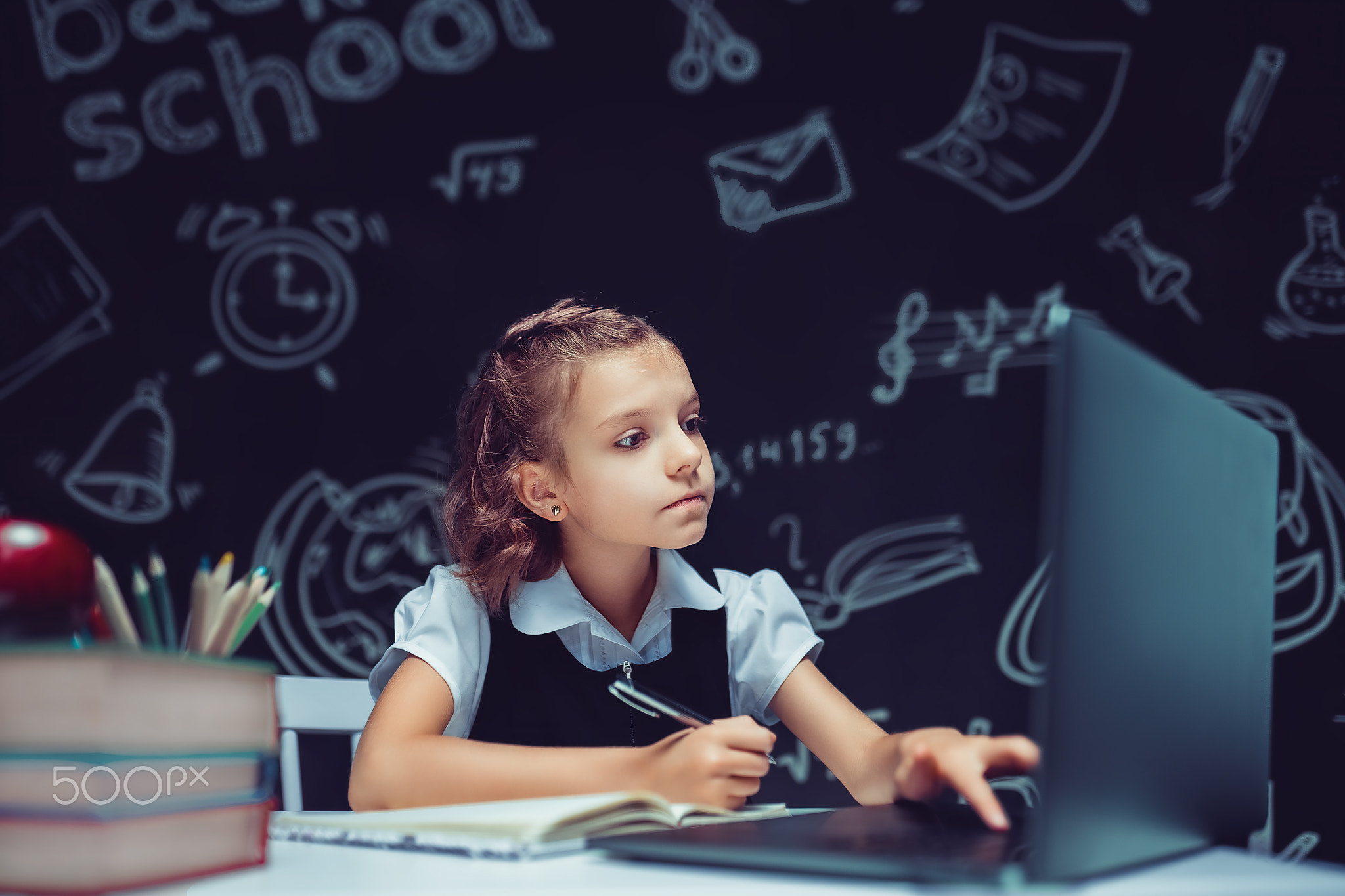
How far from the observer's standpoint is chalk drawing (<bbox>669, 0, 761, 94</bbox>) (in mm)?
1790

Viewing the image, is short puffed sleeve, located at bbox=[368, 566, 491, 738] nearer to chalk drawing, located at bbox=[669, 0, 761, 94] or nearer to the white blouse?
the white blouse

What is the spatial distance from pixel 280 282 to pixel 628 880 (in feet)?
5.47

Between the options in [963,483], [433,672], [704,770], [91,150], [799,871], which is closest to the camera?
[799,871]

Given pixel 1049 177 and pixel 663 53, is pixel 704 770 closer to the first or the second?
pixel 1049 177

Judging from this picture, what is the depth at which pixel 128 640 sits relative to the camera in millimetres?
497

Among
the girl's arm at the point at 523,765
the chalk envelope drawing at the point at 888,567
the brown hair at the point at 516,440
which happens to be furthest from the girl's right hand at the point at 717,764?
the chalk envelope drawing at the point at 888,567

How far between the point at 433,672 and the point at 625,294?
96 cm

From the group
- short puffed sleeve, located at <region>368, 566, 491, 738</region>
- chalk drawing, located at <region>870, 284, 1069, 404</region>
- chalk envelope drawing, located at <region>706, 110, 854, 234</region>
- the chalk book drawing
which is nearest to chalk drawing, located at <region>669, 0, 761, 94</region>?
chalk envelope drawing, located at <region>706, 110, 854, 234</region>

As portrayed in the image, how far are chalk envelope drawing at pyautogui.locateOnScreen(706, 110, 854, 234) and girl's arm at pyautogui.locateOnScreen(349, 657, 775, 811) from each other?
112 centimetres

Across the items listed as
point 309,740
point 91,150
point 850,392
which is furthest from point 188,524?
point 850,392

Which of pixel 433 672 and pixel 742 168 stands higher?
pixel 742 168

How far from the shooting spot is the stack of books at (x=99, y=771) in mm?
417

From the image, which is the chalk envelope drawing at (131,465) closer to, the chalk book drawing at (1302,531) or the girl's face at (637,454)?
the girl's face at (637,454)

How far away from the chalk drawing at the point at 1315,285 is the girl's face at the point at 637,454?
107 centimetres
